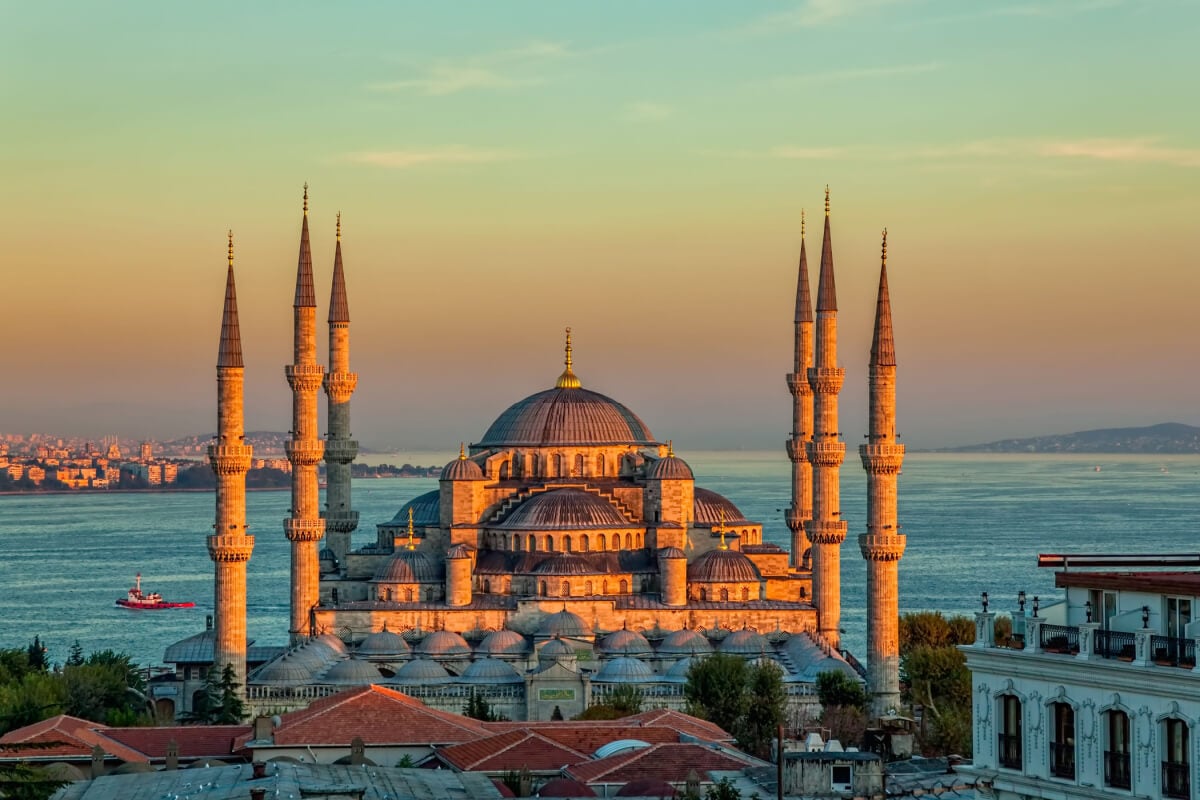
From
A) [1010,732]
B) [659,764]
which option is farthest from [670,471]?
[1010,732]

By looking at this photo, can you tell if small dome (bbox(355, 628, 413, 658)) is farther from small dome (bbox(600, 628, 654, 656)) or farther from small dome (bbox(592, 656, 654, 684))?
small dome (bbox(592, 656, 654, 684))

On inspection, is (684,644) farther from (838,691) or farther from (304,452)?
(304,452)

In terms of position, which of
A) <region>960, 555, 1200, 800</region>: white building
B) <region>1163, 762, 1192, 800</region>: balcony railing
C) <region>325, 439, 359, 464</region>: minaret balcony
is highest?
<region>325, 439, 359, 464</region>: minaret balcony

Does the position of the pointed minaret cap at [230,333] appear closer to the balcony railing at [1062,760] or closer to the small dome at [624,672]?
the small dome at [624,672]

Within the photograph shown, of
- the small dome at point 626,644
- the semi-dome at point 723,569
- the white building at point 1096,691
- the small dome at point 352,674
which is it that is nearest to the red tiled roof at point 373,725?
the small dome at point 352,674

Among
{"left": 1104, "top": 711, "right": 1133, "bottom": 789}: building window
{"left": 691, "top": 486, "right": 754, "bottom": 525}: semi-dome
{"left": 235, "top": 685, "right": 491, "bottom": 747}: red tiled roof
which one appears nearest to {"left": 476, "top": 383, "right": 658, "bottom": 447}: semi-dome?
{"left": 691, "top": 486, "right": 754, "bottom": 525}: semi-dome

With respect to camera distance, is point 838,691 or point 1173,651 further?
point 838,691
